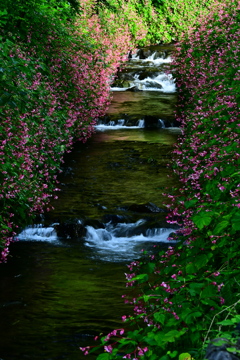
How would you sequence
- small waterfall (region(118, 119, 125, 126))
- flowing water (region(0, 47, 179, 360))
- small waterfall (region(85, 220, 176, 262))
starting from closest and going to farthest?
flowing water (region(0, 47, 179, 360)), small waterfall (region(85, 220, 176, 262)), small waterfall (region(118, 119, 125, 126))

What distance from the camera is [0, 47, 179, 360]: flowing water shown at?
5.61 meters

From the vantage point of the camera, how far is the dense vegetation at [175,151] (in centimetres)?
352

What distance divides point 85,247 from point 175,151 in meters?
2.34

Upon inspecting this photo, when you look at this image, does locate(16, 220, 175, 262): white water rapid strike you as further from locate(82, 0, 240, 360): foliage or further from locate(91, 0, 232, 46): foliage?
locate(91, 0, 232, 46): foliage

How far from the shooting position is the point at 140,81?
2497 centimetres

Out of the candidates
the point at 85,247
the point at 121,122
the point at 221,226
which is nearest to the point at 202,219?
the point at 221,226

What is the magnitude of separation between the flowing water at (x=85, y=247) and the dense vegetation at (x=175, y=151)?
0.40 m

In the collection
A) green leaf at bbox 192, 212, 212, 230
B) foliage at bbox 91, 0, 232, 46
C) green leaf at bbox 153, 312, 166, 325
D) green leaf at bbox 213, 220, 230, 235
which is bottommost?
green leaf at bbox 153, 312, 166, 325

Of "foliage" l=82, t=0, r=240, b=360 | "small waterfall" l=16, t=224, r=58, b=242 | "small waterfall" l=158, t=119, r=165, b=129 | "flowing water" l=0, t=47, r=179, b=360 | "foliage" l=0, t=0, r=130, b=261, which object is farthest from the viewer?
"small waterfall" l=158, t=119, r=165, b=129

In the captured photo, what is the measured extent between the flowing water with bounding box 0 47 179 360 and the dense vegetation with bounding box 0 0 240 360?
1.30 ft

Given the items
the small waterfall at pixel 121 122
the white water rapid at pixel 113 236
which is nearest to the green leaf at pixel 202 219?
the white water rapid at pixel 113 236

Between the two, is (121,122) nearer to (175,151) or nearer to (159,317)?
(175,151)

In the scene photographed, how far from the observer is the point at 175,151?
9211 millimetres

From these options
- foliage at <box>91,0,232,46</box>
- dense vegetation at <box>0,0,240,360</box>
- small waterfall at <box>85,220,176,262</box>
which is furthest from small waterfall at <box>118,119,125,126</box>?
foliage at <box>91,0,232,46</box>
